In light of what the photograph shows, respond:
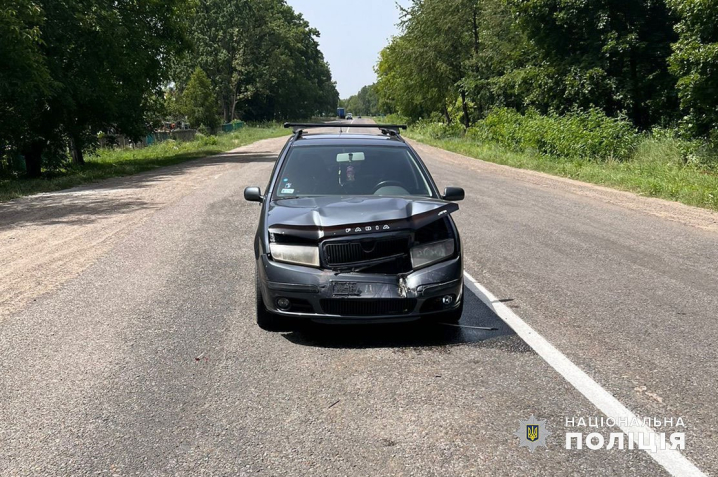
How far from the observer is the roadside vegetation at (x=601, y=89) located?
18.7m

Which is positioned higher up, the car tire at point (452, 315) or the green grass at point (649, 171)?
the car tire at point (452, 315)

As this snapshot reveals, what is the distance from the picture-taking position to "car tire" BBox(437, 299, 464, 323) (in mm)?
5129

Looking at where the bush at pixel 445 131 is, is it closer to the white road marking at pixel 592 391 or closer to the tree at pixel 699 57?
the tree at pixel 699 57

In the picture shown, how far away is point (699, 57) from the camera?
1823 centimetres

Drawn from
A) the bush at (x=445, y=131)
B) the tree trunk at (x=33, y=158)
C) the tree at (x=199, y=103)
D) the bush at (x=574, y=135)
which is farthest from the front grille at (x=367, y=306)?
the tree at (x=199, y=103)

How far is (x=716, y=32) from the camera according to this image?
61.1 ft

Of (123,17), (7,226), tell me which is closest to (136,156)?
(123,17)

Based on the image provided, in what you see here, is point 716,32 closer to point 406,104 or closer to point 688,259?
point 688,259

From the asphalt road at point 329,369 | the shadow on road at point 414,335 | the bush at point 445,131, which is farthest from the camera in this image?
the bush at point 445,131

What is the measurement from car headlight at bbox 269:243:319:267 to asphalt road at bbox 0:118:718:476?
67cm

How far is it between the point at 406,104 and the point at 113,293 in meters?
67.3

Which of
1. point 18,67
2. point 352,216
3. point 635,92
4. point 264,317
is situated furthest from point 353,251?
point 635,92

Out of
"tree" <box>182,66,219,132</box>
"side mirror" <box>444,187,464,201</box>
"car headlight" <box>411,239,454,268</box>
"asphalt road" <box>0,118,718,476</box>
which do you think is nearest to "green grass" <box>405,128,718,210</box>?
"asphalt road" <box>0,118,718,476</box>
